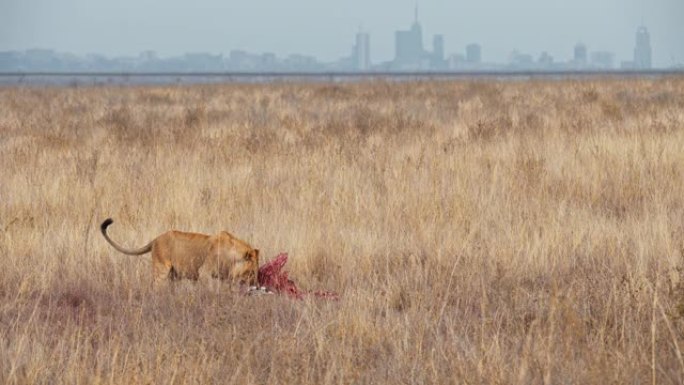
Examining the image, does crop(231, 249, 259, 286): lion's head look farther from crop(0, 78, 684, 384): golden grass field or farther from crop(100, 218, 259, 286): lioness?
crop(0, 78, 684, 384): golden grass field

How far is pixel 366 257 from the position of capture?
7.36 m

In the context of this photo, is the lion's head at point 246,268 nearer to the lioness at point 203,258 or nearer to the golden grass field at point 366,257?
the lioness at point 203,258

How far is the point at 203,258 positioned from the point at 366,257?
1218mm

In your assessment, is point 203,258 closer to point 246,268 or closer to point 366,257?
point 246,268

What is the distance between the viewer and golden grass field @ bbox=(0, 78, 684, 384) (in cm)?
488

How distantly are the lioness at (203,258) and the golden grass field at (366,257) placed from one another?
0.15 metres

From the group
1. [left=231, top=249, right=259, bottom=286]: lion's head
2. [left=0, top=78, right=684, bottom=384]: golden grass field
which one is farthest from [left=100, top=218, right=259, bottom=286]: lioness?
[left=0, top=78, right=684, bottom=384]: golden grass field

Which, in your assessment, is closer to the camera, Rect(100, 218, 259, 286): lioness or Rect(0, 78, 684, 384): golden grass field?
Rect(0, 78, 684, 384): golden grass field

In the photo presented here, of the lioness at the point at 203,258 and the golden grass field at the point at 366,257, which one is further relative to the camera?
the lioness at the point at 203,258

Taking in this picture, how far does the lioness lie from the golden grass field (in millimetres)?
152

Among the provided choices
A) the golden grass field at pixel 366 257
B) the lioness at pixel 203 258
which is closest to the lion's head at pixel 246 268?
the lioness at pixel 203 258

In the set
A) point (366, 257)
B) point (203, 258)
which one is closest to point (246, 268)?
point (203, 258)

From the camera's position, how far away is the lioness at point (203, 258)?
6.51 m

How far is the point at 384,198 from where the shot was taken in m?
9.66
